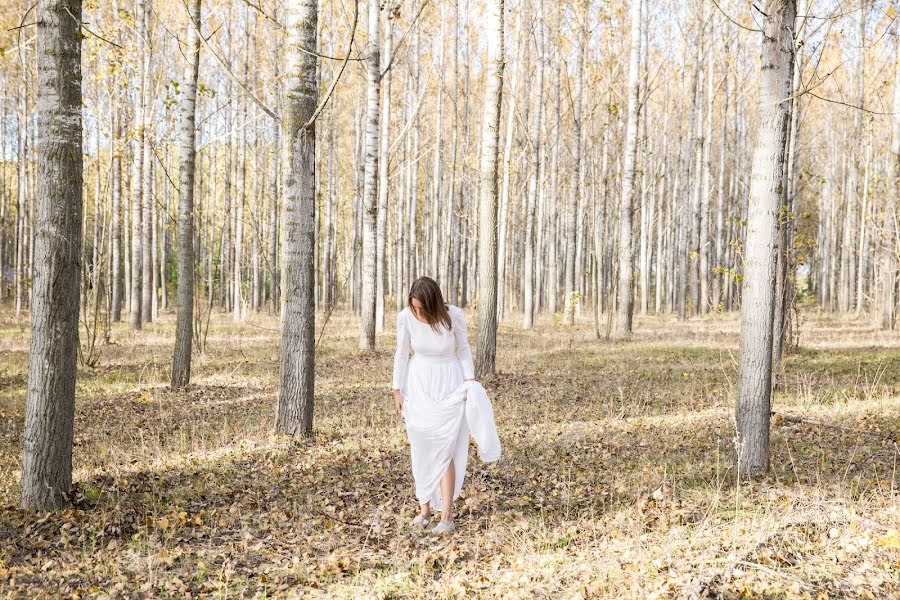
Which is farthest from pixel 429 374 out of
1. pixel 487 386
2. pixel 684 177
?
pixel 684 177

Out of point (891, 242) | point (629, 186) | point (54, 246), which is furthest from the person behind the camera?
point (629, 186)

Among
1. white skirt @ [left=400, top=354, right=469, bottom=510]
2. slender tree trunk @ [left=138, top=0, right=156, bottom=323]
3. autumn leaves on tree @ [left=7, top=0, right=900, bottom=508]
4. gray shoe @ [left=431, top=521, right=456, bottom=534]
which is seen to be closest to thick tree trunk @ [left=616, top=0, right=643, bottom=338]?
autumn leaves on tree @ [left=7, top=0, right=900, bottom=508]

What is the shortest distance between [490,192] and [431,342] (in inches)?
240

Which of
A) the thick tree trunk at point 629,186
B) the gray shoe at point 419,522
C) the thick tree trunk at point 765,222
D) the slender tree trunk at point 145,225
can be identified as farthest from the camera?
the slender tree trunk at point 145,225

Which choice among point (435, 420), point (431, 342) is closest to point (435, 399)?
point (435, 420)

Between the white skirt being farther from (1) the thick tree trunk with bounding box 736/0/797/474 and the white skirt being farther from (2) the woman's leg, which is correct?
(1) the thick tree trunk with bounding box 736/0/797/474

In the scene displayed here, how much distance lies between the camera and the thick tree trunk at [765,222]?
17.7 feet

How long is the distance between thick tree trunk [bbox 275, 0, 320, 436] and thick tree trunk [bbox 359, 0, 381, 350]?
5997 millimetres

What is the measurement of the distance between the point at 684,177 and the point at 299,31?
2765 centimetres

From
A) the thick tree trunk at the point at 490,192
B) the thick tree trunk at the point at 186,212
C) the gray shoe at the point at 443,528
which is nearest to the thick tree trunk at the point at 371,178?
the thick tree trunk at the point at 490,192

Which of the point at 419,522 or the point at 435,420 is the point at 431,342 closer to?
the point at 435,420

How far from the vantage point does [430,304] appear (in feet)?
15.9

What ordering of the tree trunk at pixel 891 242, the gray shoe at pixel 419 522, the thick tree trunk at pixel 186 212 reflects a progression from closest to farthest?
the gray shoe at pixel 419 522 < the thick tree trunk at pixel 186 212 < the tree trunk at pixel 891 242

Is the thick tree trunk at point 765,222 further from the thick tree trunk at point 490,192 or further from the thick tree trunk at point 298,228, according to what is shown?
the thick tree trunk at point 490,192
